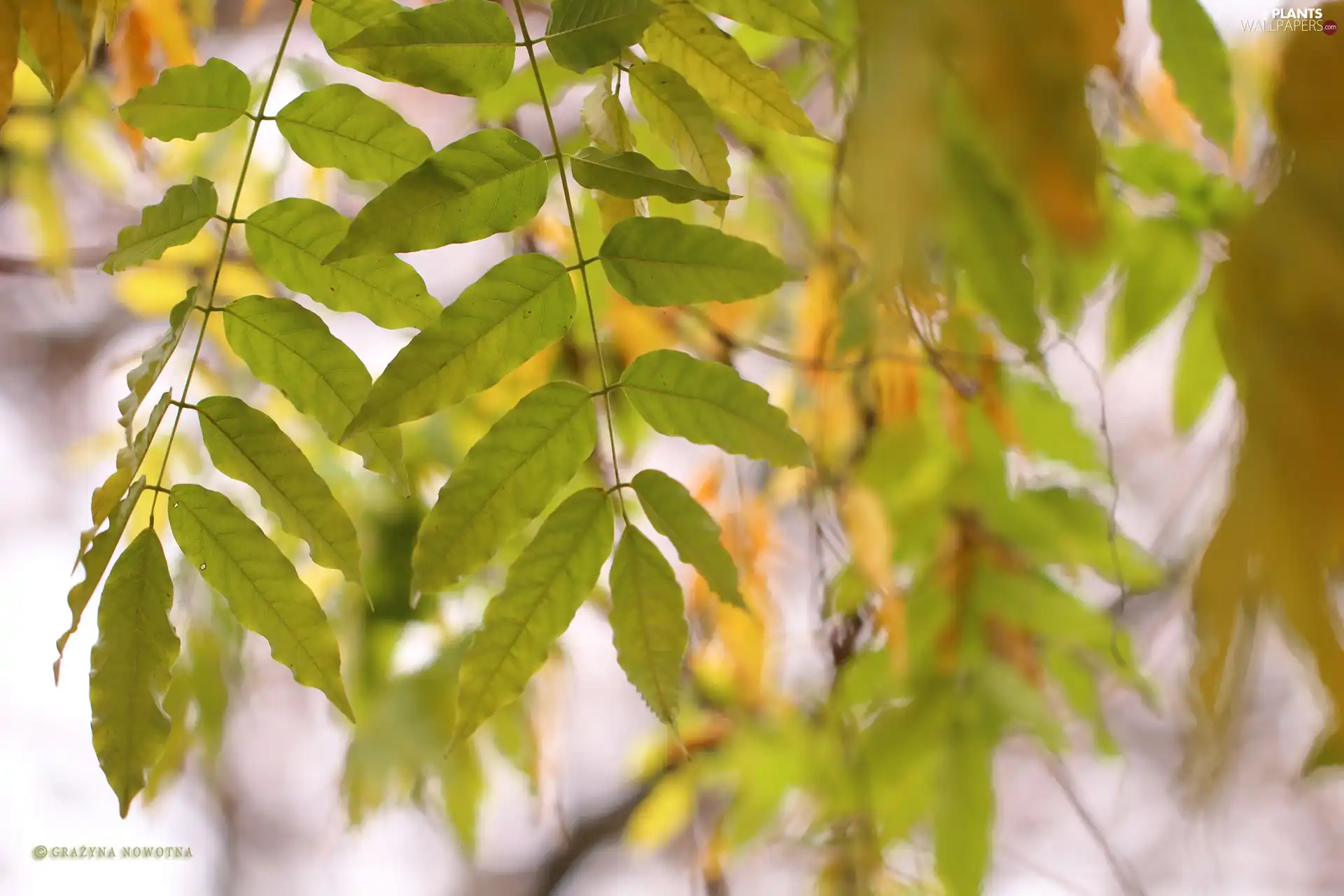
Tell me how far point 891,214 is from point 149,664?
366 millimetres

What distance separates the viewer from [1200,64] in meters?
0.51

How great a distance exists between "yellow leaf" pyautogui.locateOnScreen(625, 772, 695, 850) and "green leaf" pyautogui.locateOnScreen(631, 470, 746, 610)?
80 centimetres

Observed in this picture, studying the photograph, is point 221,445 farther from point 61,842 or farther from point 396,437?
point 61,842

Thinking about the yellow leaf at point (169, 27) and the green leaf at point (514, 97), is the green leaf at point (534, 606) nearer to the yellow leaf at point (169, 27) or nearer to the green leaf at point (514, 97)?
the green leaf at point (514, 97)

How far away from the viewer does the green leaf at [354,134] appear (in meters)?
0.43

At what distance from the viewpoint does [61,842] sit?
4.15 feet

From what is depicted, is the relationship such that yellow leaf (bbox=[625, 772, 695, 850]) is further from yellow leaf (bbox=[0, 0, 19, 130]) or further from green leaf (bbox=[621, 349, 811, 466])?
yellow leaf (bbox=[0, 0, 19, 130])

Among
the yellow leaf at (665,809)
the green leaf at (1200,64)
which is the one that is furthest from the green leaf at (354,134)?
the yellow leaf at (665,809)

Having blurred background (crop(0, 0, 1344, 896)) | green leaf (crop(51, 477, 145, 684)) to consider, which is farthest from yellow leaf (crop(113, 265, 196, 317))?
green leaf (crop(51, 477, 145, 684))

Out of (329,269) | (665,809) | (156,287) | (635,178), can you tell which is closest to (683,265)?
(635,178)

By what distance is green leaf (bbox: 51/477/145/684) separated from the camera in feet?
1.21

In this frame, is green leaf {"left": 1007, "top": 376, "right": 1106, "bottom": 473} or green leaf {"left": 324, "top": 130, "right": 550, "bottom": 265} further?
green leaf {"left": 1007, "top": 376, "right": 1106, "bottom": 473}

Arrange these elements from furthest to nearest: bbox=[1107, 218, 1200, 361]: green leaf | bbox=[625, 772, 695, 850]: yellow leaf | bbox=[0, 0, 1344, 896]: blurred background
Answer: bbox=[625, 772, 695, 850]: yellow leaf, bbox=[0, 0, 1344, 896]: blurred background, bbox=[1107, 218, 1200, 361]: green leaf

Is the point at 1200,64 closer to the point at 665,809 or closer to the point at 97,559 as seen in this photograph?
the point at 97,559
